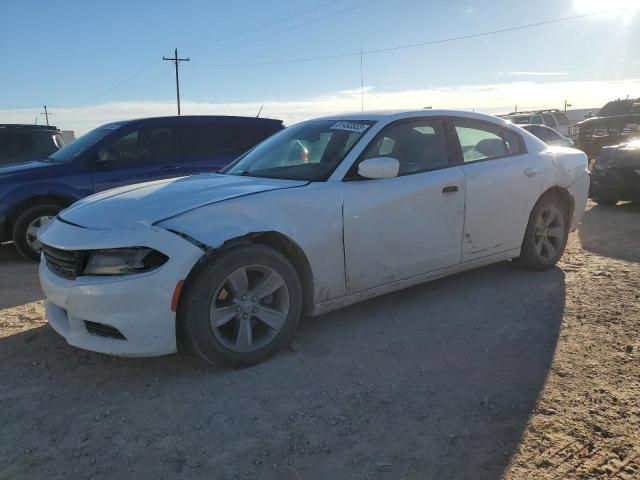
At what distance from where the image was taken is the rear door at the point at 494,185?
175 inches

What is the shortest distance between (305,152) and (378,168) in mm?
748

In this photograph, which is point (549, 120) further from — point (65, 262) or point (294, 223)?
point (65, 262)

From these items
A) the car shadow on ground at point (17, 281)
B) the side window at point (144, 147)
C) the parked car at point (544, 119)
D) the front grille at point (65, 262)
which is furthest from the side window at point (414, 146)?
the parked car at point (544, 119)

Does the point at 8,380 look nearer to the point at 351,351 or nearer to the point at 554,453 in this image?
the point at 351,351

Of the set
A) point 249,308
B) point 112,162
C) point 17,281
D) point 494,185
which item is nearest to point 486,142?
point 494,185

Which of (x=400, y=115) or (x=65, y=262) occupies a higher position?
(x=400, y=115)

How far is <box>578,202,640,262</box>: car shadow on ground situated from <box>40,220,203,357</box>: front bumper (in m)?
4.75

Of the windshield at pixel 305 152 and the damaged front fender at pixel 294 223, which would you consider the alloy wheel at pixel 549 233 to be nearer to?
A: the windshield at pixel 305 152

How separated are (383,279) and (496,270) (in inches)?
73.8

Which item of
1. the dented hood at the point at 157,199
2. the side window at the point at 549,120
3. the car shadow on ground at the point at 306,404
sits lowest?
the car shadow on ground at the point at 306,404

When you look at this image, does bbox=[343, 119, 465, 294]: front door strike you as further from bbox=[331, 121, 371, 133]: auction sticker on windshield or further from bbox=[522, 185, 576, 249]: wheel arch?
bbox=[522, 185, 576, 249]: wheel arch

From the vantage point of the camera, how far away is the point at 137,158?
22.9 ft

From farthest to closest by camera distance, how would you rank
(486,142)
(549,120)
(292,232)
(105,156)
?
(549,120)
(105,156)
(486,142)
(292,232)

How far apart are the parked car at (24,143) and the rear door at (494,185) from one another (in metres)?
7.95
